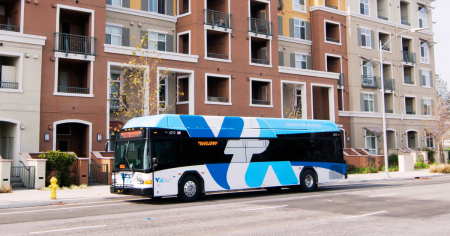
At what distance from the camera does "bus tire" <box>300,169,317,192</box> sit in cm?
2008

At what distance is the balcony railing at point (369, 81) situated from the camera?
43.4m

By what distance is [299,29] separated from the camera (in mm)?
41344

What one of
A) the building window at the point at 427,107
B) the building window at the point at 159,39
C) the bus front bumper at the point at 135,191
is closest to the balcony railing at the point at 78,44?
the building window at the point at 159,39

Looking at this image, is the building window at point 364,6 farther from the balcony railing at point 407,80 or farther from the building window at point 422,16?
the balcony railing at point 407,80

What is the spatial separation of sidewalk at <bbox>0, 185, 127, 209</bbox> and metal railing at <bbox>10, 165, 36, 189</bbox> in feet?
3.05

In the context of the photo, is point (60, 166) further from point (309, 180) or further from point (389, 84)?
point (389, 84)

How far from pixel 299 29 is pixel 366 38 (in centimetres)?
795

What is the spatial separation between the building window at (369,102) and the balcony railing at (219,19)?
18.7m

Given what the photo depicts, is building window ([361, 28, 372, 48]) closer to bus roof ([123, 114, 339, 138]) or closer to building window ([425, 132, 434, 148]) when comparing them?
building window ([425, 132, 434, 148])

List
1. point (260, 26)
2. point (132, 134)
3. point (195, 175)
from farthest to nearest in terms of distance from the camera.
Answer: point (260, 26)
point (195, 175)
point (132, 134)

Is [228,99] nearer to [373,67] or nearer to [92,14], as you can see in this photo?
[92,14]

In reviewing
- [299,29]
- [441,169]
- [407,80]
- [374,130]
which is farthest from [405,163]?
[407,80]

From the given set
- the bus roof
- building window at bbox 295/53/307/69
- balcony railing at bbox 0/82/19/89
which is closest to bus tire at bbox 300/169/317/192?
the bus roof

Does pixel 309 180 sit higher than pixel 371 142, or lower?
lower
